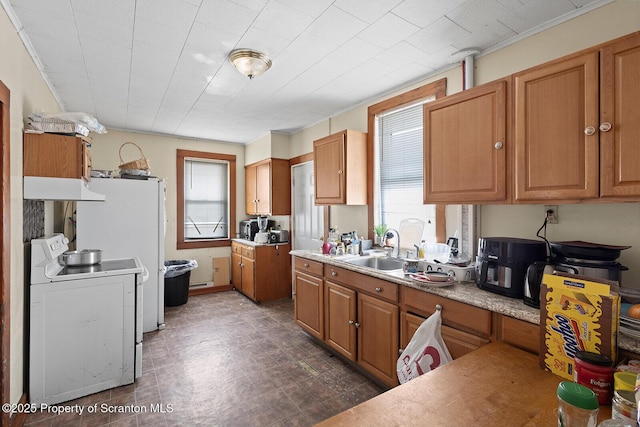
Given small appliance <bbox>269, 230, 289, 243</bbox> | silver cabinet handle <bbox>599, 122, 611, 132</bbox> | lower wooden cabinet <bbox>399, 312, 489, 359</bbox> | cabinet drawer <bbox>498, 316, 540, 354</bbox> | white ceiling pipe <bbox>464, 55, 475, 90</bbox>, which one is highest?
white ceiling pipe <bbox>464, 55, 475, 90</bbox>

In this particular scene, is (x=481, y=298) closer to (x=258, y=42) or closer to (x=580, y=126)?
(x=580, y=126)

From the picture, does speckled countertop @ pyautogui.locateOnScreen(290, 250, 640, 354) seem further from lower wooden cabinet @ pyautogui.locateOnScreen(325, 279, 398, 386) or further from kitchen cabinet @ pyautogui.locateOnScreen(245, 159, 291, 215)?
kitchen cabinet @ pyautogui.locateOnScreen(245, 159, 291, 215)

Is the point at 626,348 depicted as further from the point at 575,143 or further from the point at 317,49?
the point at 317,49

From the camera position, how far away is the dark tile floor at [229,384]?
2074 mm

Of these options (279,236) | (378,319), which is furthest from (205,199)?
(378,319)

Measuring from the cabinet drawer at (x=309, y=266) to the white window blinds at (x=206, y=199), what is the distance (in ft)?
8.58

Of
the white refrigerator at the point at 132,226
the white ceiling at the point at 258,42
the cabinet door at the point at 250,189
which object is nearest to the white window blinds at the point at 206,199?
the cabinet door at the point at 250,189

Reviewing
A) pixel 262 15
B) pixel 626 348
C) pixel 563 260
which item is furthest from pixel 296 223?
pixel 626 348

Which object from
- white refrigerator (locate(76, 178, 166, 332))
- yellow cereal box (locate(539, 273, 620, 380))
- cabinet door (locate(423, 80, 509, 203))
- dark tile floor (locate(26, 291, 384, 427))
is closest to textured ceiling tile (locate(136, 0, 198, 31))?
cabinet door (locate(423, 80, 509, 203))

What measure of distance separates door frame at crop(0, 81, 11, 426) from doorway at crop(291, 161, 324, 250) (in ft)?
9.77

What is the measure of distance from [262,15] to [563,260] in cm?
216

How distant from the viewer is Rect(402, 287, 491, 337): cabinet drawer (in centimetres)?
165

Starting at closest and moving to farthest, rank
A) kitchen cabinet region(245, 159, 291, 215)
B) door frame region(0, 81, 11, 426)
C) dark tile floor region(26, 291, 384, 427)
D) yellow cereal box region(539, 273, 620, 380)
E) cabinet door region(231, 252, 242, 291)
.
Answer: yellow cereal box region(539, 273, 620, 380), door frame region(0, 81, 11, 426), dark tile floor region(26, 291, 384, 427), kitchen cabinet region(245, 159, 291, 215), cabinet door region(231, 252, 242, 291)

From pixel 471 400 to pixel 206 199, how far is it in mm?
5072
